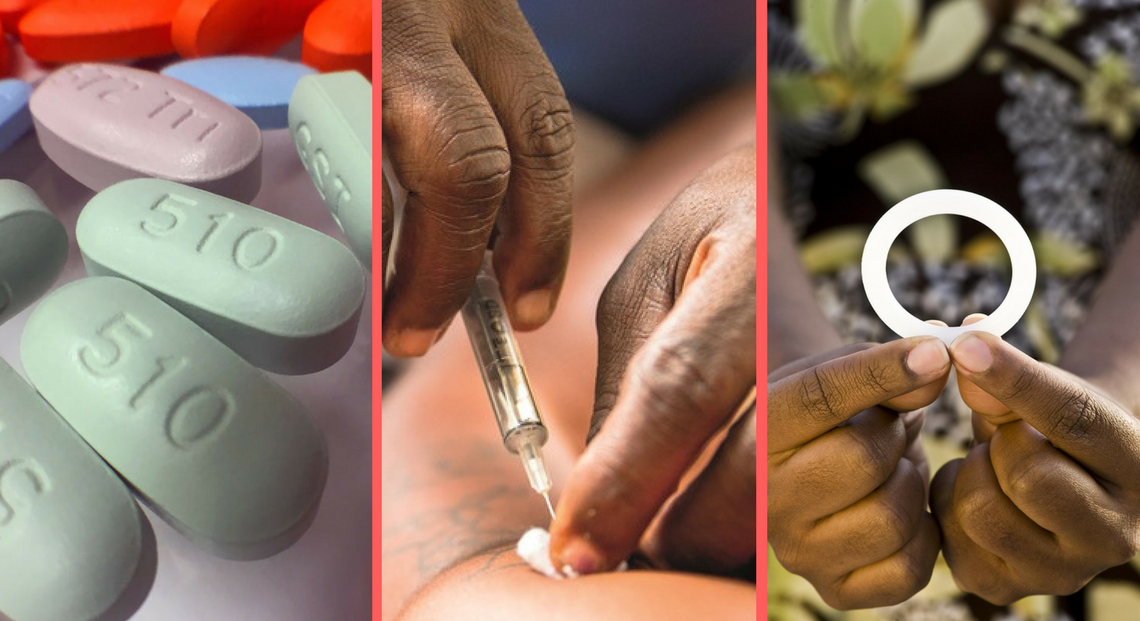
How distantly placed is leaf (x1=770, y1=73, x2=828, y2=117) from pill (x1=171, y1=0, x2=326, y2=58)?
0.41 metres

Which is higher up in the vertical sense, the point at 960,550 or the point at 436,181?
the point at 436,181

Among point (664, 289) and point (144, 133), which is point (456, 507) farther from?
point (144, 133)

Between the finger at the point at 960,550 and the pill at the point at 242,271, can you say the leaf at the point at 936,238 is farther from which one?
the pill at the point at 242,271

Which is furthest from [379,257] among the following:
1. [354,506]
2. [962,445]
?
[962,445]

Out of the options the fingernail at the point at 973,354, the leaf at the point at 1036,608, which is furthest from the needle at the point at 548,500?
the leaf at the point at 1036,608

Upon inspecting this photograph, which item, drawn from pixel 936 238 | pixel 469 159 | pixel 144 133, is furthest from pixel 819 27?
pixel 144 133

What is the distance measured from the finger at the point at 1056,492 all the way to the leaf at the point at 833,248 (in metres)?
0.17

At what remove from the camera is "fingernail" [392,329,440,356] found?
0.47 m

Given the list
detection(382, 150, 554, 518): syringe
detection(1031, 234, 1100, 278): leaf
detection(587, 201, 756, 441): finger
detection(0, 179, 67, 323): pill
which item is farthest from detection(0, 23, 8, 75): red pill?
detection(1031, 234, 1100, 278): leaf

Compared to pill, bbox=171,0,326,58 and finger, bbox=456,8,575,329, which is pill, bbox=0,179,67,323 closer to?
pill, bbox=171,0,326,58

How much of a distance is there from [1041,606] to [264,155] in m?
0.62

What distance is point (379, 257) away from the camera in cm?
47

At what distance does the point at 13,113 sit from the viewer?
676mm

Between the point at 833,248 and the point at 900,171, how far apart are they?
2.7 inches
